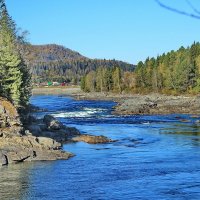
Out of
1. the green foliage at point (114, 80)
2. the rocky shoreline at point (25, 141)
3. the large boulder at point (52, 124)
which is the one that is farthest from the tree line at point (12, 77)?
the green foliage at point (114, 80)

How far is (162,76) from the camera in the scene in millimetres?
152500

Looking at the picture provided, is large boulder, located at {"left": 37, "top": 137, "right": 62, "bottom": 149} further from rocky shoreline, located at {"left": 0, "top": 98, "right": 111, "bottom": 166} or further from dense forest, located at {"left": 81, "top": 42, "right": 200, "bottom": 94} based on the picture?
dense forest, located at {"left": 81, "top": 42, "right": 200, "bottom": 94}

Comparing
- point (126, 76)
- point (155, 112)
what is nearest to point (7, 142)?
point (155, 112)

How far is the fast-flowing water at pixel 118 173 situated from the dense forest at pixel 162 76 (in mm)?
82224

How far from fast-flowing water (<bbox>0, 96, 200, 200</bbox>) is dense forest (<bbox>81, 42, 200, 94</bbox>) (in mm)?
82224

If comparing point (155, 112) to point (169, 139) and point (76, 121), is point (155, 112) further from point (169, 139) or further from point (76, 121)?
point (169, 139)

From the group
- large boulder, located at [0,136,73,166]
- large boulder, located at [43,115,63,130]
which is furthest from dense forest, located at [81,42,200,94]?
large boulder, located at [0,136,73,166]

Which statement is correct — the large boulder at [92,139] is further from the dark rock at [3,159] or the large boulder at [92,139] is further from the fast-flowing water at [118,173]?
the dark rock at [3,159]

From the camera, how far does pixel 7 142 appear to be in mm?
44156

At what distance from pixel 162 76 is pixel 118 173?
119000mm

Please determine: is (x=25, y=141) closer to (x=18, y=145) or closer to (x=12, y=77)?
(x=18, y=145)

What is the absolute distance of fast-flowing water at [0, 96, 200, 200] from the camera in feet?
98.0

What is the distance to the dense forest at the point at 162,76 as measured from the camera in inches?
5408

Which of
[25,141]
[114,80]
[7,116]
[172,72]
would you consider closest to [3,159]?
[25,141]
